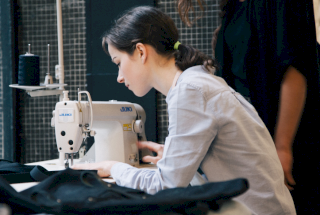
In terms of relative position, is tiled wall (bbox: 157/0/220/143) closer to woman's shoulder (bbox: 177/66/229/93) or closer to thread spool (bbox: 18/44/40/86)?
thread spool (bbox: 18/44/40/86)

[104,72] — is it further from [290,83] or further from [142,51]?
[290,83]

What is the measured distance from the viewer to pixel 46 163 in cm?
183

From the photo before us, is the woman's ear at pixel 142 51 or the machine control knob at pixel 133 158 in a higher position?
the woman's ear at pixel 142 51

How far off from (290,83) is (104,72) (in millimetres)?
1539

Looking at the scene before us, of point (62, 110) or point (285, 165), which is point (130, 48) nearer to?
point (62, 110)

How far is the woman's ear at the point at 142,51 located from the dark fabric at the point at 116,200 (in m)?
0.70

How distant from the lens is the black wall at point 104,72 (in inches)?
100

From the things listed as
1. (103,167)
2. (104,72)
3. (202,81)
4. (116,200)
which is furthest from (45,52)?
(116,200)

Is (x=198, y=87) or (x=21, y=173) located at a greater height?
(x=198, y=87)

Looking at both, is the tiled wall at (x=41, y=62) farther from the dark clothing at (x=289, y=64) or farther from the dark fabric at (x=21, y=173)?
the dark clothing at (x=289, y=64)

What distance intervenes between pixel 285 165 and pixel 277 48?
433mm

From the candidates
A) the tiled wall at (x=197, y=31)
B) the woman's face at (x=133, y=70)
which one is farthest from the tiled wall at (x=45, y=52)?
the woman's face at (x=133, y=70)

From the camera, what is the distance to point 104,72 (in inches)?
101

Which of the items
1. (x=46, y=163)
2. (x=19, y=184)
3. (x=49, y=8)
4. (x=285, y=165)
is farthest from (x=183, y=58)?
(x=49, y=8)
